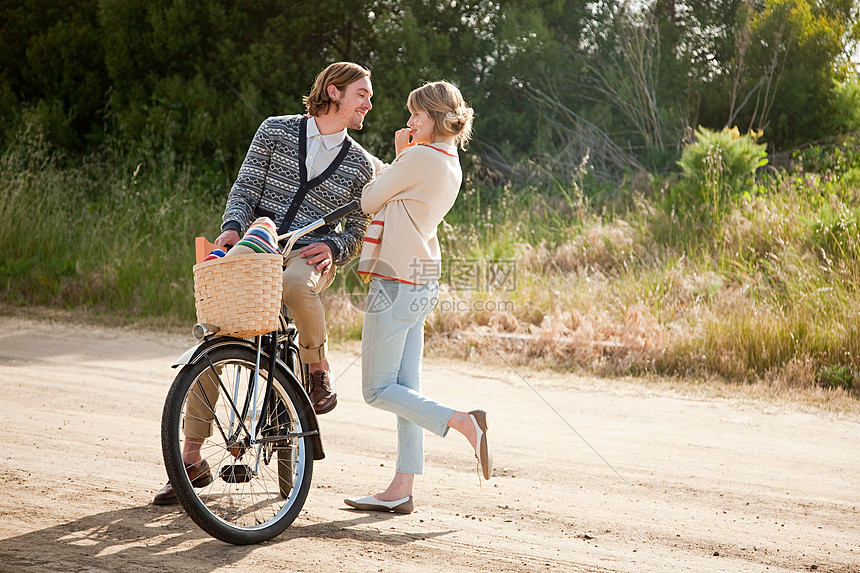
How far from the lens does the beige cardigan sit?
11.9ft

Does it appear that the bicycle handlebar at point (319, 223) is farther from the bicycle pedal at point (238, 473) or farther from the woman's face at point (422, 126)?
the bicycle pedal at point (238, 473)

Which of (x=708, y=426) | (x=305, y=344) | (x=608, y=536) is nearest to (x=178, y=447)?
(x=305, y=344)

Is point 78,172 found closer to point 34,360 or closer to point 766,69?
point 34,360

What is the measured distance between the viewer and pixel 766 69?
14.8m

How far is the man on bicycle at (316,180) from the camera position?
3.86 meters

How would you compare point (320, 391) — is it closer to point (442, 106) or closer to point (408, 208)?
point (408, 208)

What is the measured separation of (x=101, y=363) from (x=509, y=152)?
9.67 meters

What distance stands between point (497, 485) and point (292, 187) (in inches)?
77.0

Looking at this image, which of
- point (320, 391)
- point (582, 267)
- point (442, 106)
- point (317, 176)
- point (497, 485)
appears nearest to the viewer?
point (442, 106)

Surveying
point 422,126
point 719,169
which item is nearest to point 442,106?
point 422,126

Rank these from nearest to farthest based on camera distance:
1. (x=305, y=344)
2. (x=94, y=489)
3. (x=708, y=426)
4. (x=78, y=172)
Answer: (x=305, y=344) < (x=94, y=489) < (x=708, y=426) < (x=78, y=172)

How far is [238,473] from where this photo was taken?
368 cm

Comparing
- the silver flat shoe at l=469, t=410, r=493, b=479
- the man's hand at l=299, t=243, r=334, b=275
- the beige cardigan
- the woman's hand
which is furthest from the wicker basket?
the silver flat shoe at l=469, t=410, r=493, b=479

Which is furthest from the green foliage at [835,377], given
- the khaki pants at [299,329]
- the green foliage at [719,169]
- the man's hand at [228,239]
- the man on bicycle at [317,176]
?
the man's hand at [228,239]
